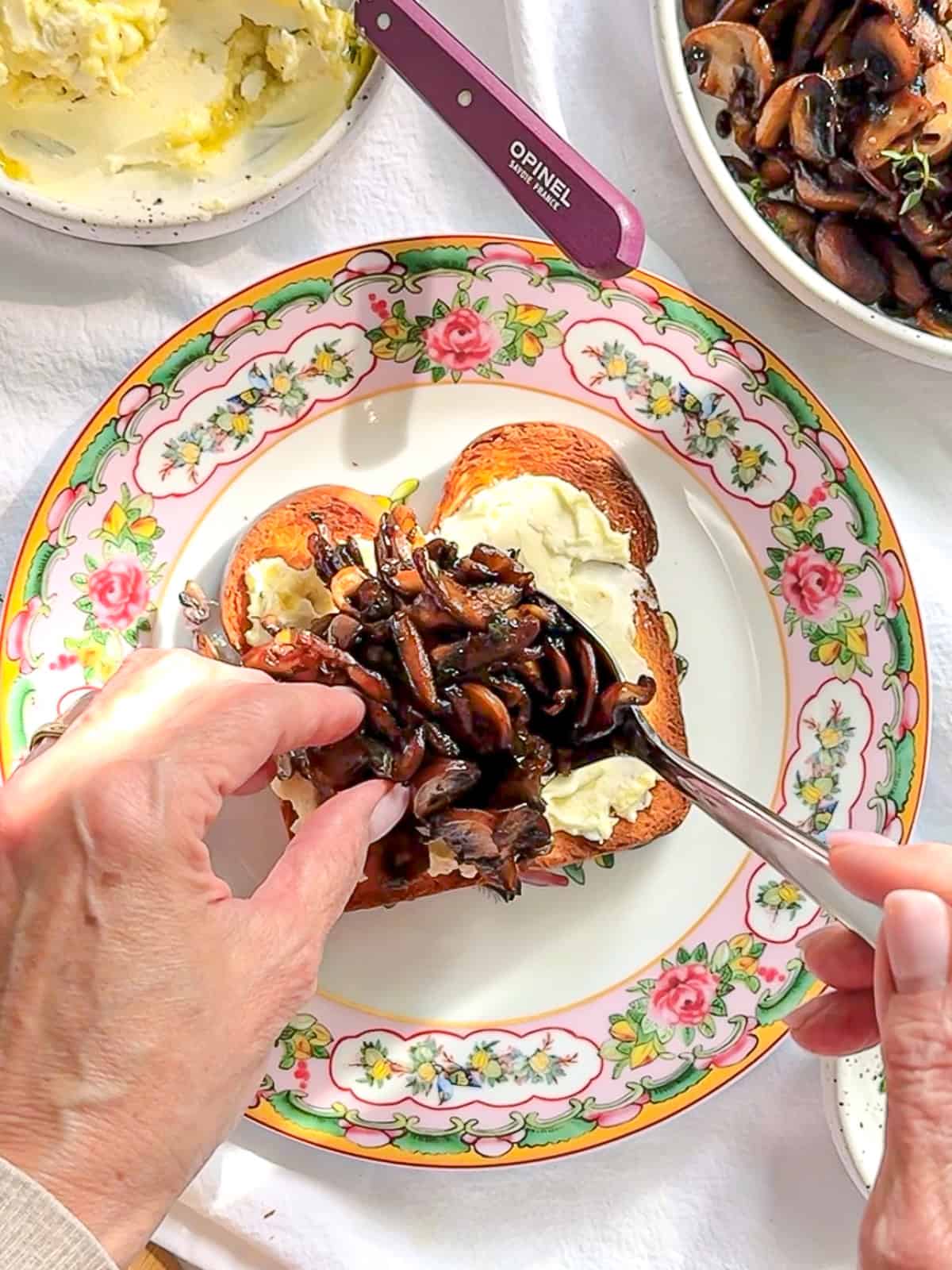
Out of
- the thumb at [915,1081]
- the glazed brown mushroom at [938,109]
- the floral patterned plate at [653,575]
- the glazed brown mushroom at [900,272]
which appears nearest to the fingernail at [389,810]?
the floral patterned plate at [653,575]

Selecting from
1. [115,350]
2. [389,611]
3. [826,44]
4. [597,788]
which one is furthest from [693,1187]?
[826,44]

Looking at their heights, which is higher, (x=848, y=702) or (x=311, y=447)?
(x=311, y=447)

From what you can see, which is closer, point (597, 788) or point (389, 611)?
point (389, 611)

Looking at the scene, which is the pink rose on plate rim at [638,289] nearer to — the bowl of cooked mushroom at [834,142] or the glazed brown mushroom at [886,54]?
the bowl of cooked mushroom at [834,142]

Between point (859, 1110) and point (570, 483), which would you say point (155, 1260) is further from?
point (570, 483)

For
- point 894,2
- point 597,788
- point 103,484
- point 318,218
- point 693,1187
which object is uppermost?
point 318,218

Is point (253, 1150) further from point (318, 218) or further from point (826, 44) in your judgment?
point (826, 44)

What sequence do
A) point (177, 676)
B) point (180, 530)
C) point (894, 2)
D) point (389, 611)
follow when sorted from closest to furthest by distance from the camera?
1. point (177, 676)
2. point (389, 611)
3. point (894, 2)
4. point (180, 530)

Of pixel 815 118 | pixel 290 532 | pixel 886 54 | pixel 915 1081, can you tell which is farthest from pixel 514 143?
pixel 915 1081
